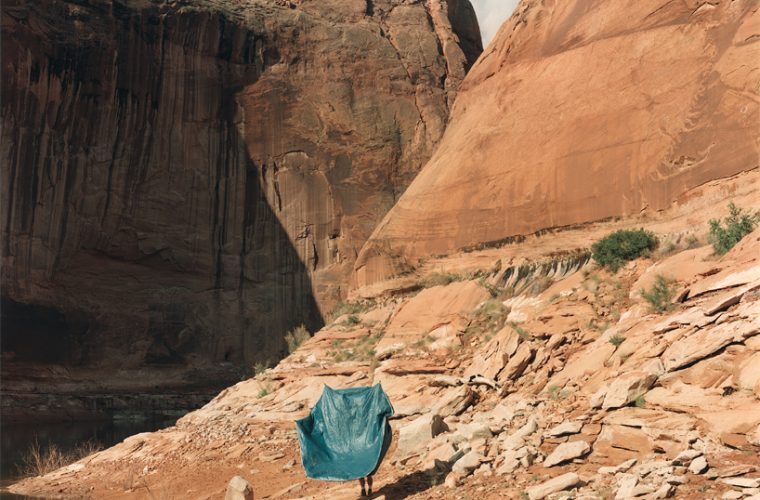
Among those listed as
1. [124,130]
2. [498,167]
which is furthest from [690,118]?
[124,130]

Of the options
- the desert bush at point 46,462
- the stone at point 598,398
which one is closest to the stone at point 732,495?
the stone at point 598,398

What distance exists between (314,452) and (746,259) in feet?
20.6

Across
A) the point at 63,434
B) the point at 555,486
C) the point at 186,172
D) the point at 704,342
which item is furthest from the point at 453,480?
the point at 186,172

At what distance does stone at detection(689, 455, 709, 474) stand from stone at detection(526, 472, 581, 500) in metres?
1.06

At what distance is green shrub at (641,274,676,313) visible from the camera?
10641mm

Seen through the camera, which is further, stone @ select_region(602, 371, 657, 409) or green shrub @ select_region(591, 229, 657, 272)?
green shrub @ select_region(591, 229, 657, 272)

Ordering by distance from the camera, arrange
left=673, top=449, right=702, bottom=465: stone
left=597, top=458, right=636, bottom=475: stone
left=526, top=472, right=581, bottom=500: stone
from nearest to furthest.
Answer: left=673, top=449, right=702, bottom=465: stone < left=526, top=472, right=581, bottom=500: stone < left=597, top=458, right=636, bottom=475: stone

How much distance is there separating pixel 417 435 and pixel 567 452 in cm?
308

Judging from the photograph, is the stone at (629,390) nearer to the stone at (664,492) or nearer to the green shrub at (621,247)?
the stone at (664,492)

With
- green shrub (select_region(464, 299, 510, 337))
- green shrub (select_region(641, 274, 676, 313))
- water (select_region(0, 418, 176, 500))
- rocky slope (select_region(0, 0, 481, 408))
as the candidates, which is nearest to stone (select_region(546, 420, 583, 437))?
green shrub (select_region(641, 274, 676, 313))

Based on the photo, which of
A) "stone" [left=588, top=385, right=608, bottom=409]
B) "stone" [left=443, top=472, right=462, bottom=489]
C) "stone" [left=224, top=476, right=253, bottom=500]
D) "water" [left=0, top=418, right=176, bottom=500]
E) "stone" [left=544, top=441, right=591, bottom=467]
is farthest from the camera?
"water" [left=0, top=418, right=176, bottom=500]

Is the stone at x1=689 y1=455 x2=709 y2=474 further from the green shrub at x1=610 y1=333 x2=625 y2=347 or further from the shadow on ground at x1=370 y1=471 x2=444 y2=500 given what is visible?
the green shrub at x1=610 y1=333 x2=625 y2=347

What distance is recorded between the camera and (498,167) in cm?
1858

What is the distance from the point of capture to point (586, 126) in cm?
1683
